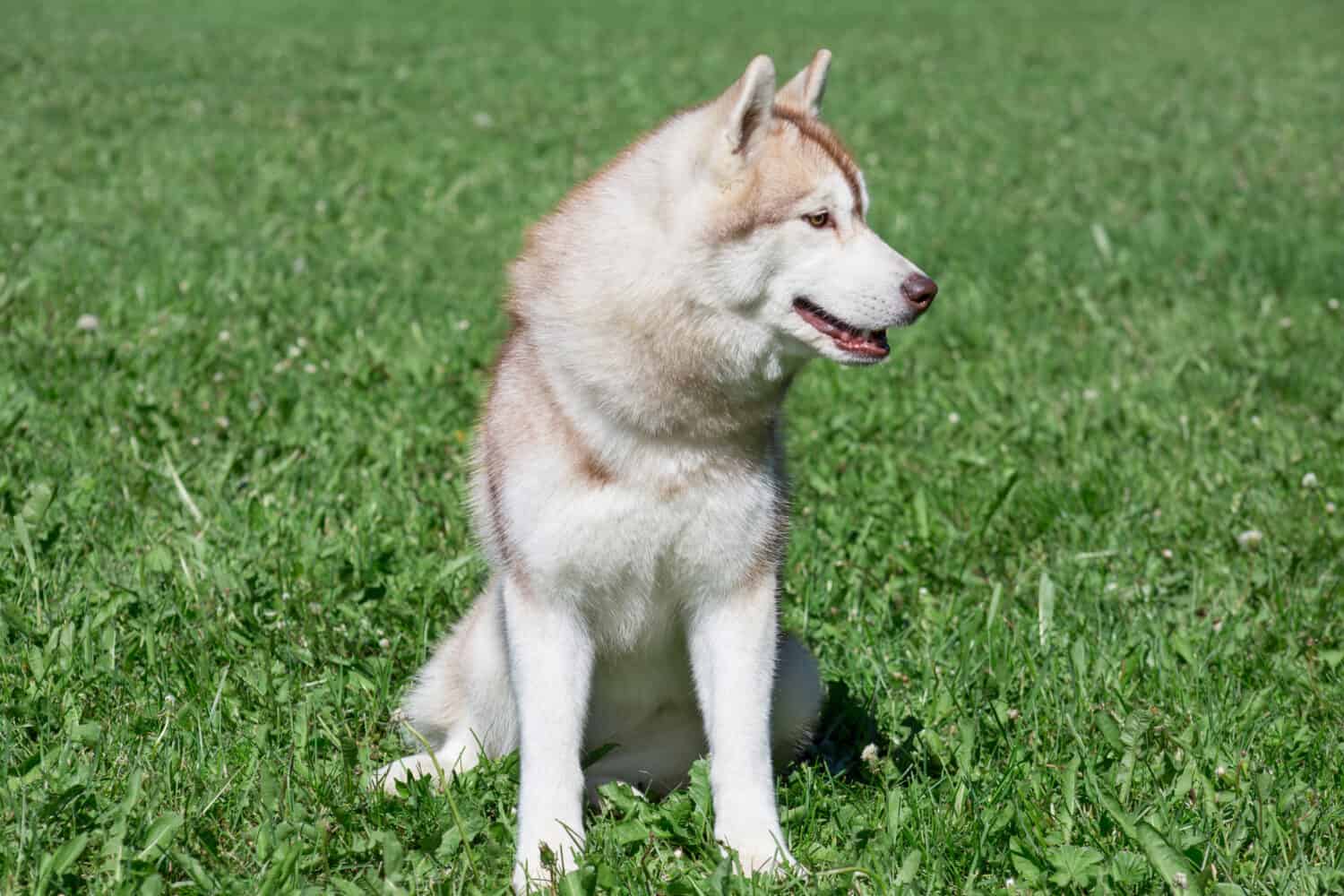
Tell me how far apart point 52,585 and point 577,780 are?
5.66ft

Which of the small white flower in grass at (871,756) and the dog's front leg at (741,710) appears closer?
the dog's front leg at (741,710)

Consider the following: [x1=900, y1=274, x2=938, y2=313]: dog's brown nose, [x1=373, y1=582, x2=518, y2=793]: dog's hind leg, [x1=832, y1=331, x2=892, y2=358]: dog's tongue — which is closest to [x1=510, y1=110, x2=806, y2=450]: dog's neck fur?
[x1=832, y1=331, x2=892, y2=358]: dog's tongue

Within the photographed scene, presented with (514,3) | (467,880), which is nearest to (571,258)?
(467,880)

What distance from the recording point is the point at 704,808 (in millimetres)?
3021

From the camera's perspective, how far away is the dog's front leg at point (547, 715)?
114 inches

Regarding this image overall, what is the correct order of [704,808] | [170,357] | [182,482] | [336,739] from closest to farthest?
[704,808] → [336,739] → [182,482] → [170,357]

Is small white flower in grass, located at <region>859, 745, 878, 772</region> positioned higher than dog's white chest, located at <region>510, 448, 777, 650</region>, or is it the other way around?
dog's white chest, located at <region>510, 448, 777, 650</region>

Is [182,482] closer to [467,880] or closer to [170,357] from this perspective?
[170,357]

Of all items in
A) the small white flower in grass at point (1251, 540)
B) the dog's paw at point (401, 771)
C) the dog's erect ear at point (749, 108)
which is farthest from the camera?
the small white flower in grass at point (1251, 540)

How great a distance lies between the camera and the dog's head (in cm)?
280

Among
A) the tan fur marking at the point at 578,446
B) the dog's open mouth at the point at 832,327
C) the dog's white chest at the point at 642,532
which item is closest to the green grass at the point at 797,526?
the dog's white chest at the point at 642,532

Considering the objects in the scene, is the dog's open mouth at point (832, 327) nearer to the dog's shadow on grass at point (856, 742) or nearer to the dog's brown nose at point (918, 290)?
the dog's brown nose at point (918, 290)

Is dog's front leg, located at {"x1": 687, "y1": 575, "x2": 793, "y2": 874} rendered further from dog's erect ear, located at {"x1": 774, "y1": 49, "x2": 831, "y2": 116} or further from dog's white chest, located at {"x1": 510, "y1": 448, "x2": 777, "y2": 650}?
dog's erect ear, located at {"x1": 774, "y1": 49, "x2": 831, "y2": 116}

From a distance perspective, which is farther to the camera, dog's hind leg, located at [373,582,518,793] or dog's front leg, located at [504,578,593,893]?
dog's hind leg, located at [373,582,518,793]
